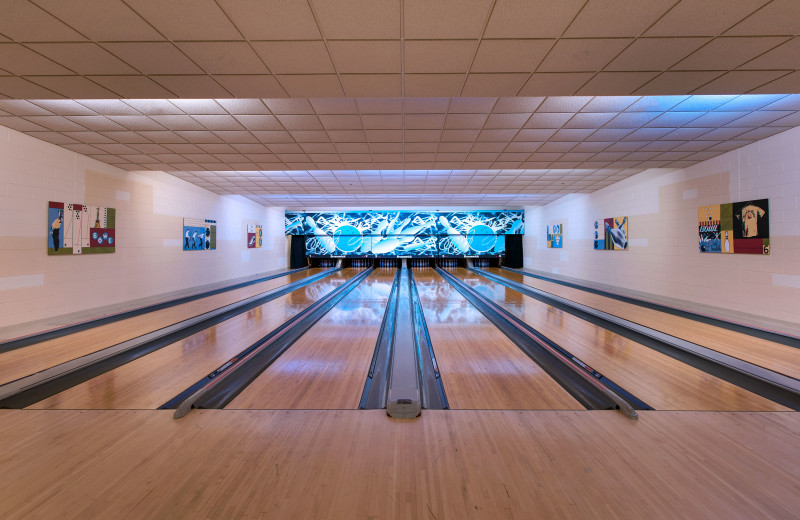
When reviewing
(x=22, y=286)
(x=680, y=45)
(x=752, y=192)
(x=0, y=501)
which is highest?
(x=680, y=45)

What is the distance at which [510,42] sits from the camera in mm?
2572

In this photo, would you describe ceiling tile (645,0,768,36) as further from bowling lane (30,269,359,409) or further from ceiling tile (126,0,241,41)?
bowling lane (30,269,359,409)

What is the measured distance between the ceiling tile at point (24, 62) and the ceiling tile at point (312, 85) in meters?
1.87

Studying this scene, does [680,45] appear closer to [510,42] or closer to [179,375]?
[510,42]

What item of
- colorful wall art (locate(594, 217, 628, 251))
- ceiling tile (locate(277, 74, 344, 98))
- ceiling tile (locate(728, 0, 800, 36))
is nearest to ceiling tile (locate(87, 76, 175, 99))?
ceiling tile (locate(277, 74, 344, 98))

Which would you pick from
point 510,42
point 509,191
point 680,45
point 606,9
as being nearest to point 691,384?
point 680,45

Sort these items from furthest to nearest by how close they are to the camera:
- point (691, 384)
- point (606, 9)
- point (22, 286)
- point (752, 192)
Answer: point (752, 192) → point (22, 286) → point (691, 384) → point (606, 9)

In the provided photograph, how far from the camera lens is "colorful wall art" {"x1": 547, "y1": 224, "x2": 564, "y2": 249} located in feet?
37.0

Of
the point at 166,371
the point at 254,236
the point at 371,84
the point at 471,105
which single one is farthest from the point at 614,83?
the point at 254,236

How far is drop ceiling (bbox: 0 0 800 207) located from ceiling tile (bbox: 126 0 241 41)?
0.03 feet

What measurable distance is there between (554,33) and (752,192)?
487 cm

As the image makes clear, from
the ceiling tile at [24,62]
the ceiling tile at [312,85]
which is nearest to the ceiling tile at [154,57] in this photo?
the ceiling tile at [24,62]

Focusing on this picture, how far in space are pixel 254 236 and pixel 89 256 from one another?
6060 mm

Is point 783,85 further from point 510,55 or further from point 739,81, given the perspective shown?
point 510,55
